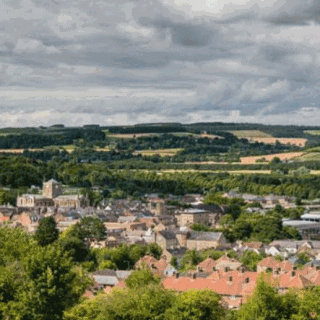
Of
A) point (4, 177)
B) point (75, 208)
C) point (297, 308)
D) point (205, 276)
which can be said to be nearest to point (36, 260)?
point (297, 308)

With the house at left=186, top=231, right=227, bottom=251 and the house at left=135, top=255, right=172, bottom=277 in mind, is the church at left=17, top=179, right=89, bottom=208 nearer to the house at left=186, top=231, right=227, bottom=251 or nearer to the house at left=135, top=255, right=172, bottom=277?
the house at left=186, top=231, right=227, bottom=251

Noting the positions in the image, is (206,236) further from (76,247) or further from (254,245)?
(76,247)

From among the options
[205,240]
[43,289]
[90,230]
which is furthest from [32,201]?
[43,289]

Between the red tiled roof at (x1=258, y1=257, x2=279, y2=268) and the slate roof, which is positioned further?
the slate roof

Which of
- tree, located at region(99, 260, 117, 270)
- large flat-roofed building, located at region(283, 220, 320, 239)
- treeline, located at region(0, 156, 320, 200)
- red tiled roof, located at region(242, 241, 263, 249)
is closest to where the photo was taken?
tree, located at region(99, 260, 117, 270)

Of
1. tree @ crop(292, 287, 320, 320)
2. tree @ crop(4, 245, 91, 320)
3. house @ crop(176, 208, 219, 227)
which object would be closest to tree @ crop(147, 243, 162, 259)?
house @ crop(176, 208, 219, 227)
